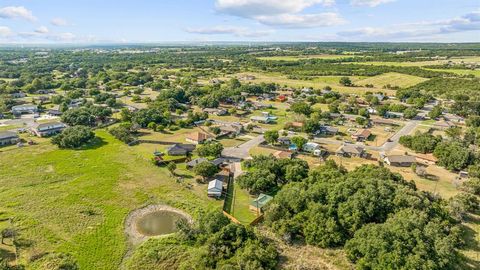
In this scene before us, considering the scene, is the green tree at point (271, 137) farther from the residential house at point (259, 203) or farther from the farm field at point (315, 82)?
the farm field at point (315, 82)

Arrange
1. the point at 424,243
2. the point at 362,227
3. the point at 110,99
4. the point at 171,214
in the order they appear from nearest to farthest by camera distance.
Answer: the point at 424,243 → the point at 362,227 → the point at 171,214 → the point at 110,99

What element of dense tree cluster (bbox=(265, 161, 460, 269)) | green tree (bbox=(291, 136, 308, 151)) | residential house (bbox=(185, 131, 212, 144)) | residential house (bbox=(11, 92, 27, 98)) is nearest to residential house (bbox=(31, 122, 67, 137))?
residential house (bbox=(185, 131, 212, 144))

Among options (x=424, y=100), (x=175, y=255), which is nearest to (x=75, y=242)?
(x=175, y=255)

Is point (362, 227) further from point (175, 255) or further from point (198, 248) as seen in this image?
point (175, 255)

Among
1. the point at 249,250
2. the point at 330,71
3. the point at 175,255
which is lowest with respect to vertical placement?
the point at 175,255

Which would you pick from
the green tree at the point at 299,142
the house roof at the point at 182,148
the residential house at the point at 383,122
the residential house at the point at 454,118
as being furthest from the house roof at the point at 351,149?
the residential house at the point at 454,118

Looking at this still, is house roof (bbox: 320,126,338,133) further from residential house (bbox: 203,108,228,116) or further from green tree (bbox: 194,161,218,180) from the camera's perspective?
green tree (bbox: 194,161,218,180)

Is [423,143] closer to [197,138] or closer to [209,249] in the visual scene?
[197,138]

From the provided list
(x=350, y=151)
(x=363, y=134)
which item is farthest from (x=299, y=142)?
(x=363, y=134)
